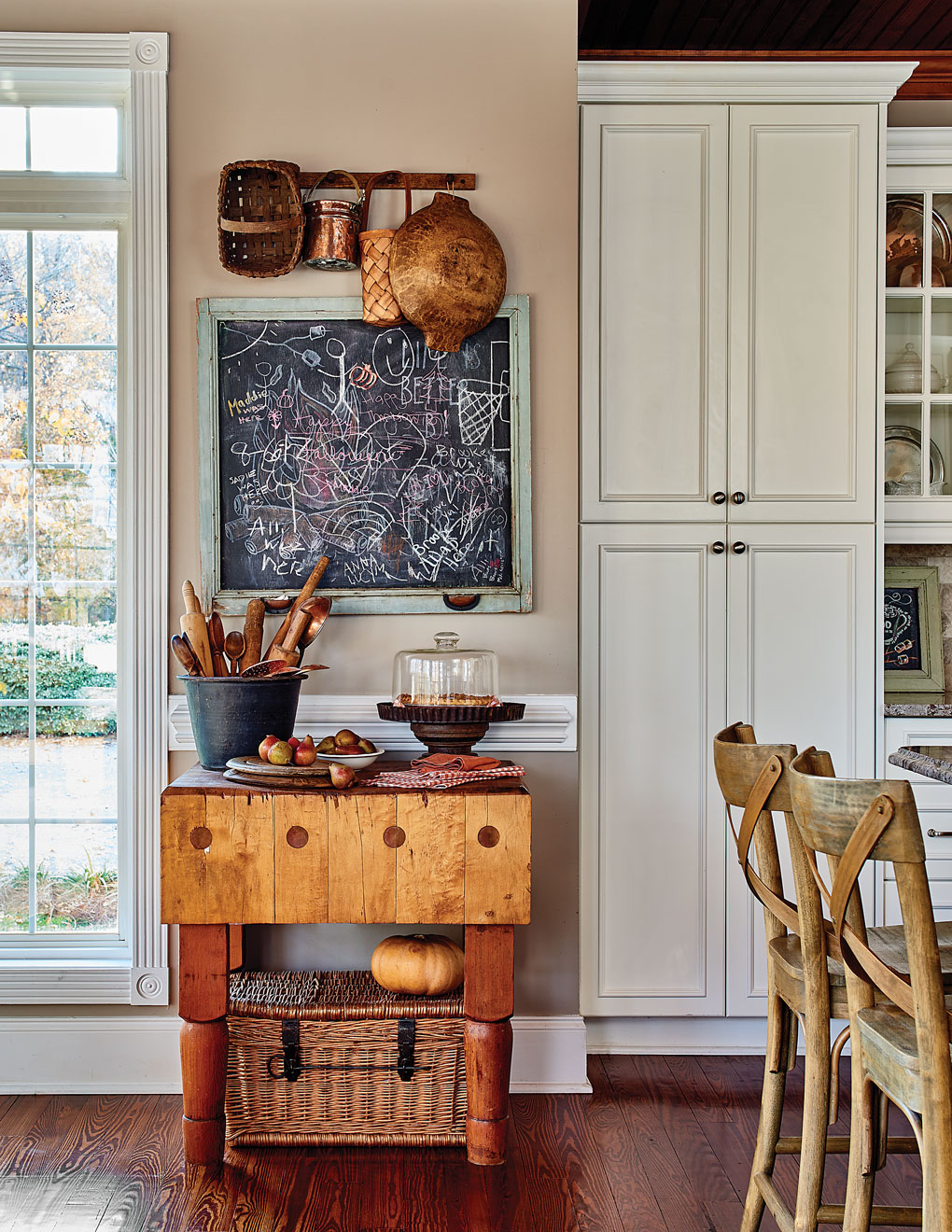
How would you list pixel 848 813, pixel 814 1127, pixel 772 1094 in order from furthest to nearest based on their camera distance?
pixel 772 1094 → pixel 814 1127 → pixel 848 813

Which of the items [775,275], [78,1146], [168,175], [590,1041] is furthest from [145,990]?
[775,275]

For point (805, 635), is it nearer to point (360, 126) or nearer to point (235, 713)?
point (235, 713)

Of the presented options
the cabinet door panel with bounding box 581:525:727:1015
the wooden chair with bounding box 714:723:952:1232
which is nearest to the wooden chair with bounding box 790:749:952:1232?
the wooden chair with bounding box 714:723:952:1232

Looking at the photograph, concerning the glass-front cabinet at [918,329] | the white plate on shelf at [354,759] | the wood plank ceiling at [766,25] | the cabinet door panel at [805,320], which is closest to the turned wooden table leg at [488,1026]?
the white plate on shelf at [354,759]

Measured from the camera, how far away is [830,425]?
272 centimetres

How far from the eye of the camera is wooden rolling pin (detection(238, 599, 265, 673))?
91.4 inches

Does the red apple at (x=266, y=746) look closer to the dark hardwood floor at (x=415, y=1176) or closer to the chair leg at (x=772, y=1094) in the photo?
the dark hardwood floor at (x=415, y=1176)

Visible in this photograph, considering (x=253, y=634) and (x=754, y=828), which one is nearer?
(x=754, y=828)

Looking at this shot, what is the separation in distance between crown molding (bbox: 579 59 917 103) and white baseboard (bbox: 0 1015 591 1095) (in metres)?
2.45

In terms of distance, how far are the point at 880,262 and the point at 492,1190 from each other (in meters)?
2.50

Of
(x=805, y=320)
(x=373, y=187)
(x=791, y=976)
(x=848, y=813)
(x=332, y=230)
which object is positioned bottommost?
(x=791, y=976)

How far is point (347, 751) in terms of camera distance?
221cm

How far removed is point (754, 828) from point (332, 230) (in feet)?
5.59

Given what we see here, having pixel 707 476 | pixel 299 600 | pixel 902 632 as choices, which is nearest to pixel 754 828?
pixel 299 600
